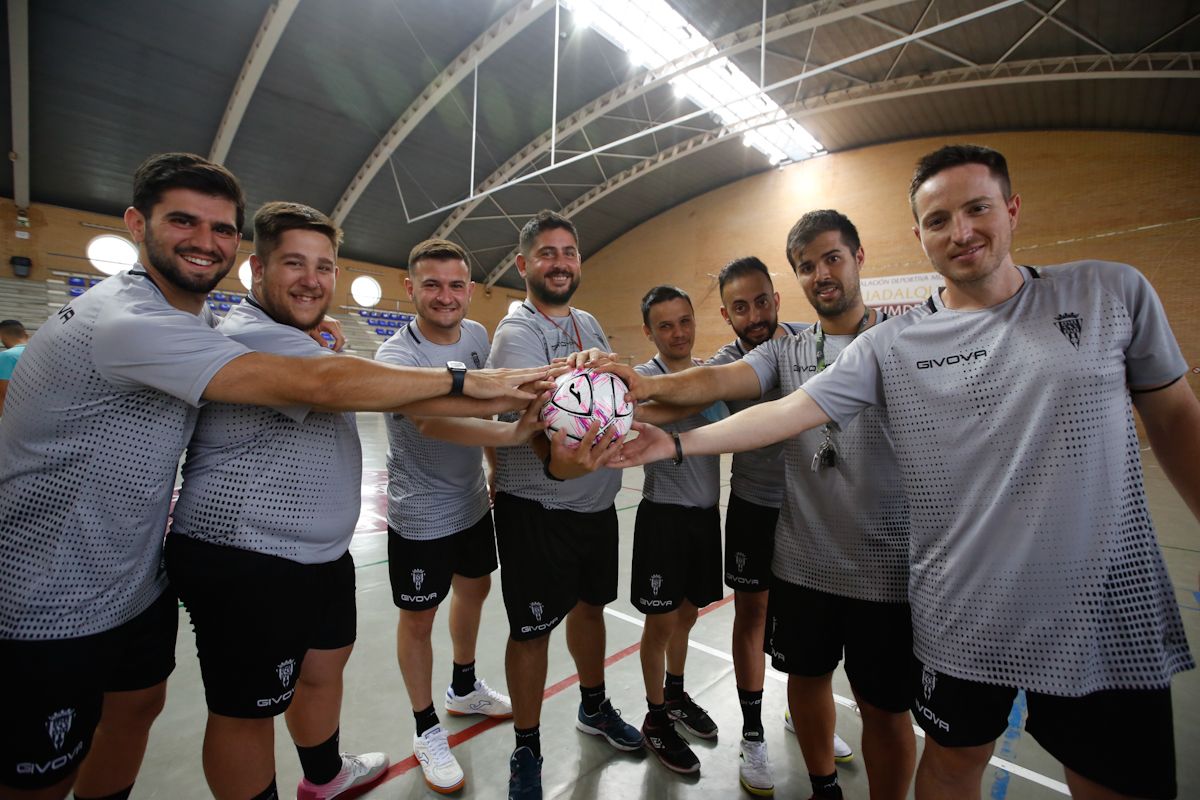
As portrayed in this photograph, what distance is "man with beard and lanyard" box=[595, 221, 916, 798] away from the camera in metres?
2.13

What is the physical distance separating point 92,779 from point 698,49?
644 inches

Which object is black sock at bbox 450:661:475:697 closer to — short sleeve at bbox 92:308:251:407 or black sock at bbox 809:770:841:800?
black sock at bbox 809:770:841:800

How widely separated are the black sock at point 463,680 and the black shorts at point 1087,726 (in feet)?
8.45

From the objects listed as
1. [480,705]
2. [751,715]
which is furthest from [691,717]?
[480,705]

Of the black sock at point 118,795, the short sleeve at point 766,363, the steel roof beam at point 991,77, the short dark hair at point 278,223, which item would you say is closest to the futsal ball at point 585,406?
the short sleeve at point 766,363

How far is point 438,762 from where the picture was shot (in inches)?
105

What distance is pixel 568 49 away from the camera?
13961mm

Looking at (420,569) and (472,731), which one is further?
(472,731)

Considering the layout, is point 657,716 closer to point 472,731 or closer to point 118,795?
point 472,731

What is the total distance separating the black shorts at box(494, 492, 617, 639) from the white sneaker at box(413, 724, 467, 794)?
2.54 feet

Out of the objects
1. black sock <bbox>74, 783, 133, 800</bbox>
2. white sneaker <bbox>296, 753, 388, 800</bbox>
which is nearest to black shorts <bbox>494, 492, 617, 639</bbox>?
white sneaker <bbox>296, 753, 388, 800</bbox>

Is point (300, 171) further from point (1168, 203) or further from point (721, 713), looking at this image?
point (1168, 203)

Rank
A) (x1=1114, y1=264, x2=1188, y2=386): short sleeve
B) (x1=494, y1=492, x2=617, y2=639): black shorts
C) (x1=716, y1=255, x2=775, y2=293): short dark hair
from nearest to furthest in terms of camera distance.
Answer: (x1=1114, y1=264, x2=1188, y2=386): short sleeve < (x1=494, y1=492, x2=617, y2=639): black shorts < (x1=716, y1=255, x2=775, y2=293): short dark hair

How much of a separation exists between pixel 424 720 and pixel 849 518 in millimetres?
2460
